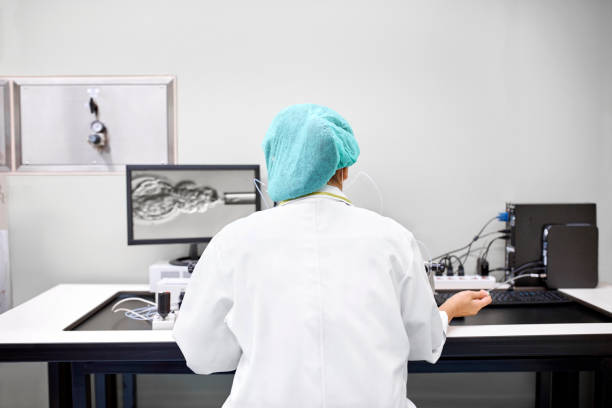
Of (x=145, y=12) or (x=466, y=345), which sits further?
(x=145, y=12)

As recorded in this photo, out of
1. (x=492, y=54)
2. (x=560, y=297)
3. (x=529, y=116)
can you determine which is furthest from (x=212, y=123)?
(x=560, y=297)

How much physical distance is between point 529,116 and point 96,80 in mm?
1956

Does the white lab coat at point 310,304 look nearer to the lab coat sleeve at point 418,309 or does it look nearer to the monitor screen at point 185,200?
the lab coat sleeve at point 418,309

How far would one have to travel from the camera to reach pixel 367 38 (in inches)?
69.2

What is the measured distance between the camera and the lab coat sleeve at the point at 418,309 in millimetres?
814

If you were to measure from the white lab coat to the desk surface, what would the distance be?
1.31ft

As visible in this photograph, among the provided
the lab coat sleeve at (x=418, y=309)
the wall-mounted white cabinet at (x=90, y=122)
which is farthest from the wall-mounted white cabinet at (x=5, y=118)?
the lab coat sleeve at (x=418, y=309)

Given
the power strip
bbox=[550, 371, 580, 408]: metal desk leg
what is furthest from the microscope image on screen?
bbox=[550, 371, 580, 408]: metal desk leg

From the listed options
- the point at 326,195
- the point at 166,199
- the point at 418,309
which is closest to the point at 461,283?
the point at 418,309

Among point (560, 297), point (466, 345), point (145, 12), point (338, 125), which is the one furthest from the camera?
point (145, 12)

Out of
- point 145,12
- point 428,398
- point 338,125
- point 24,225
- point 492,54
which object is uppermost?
point 145,12

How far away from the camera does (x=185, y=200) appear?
1.61 m

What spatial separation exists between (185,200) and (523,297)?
4.40 ft

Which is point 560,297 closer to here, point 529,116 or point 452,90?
point 529,116
